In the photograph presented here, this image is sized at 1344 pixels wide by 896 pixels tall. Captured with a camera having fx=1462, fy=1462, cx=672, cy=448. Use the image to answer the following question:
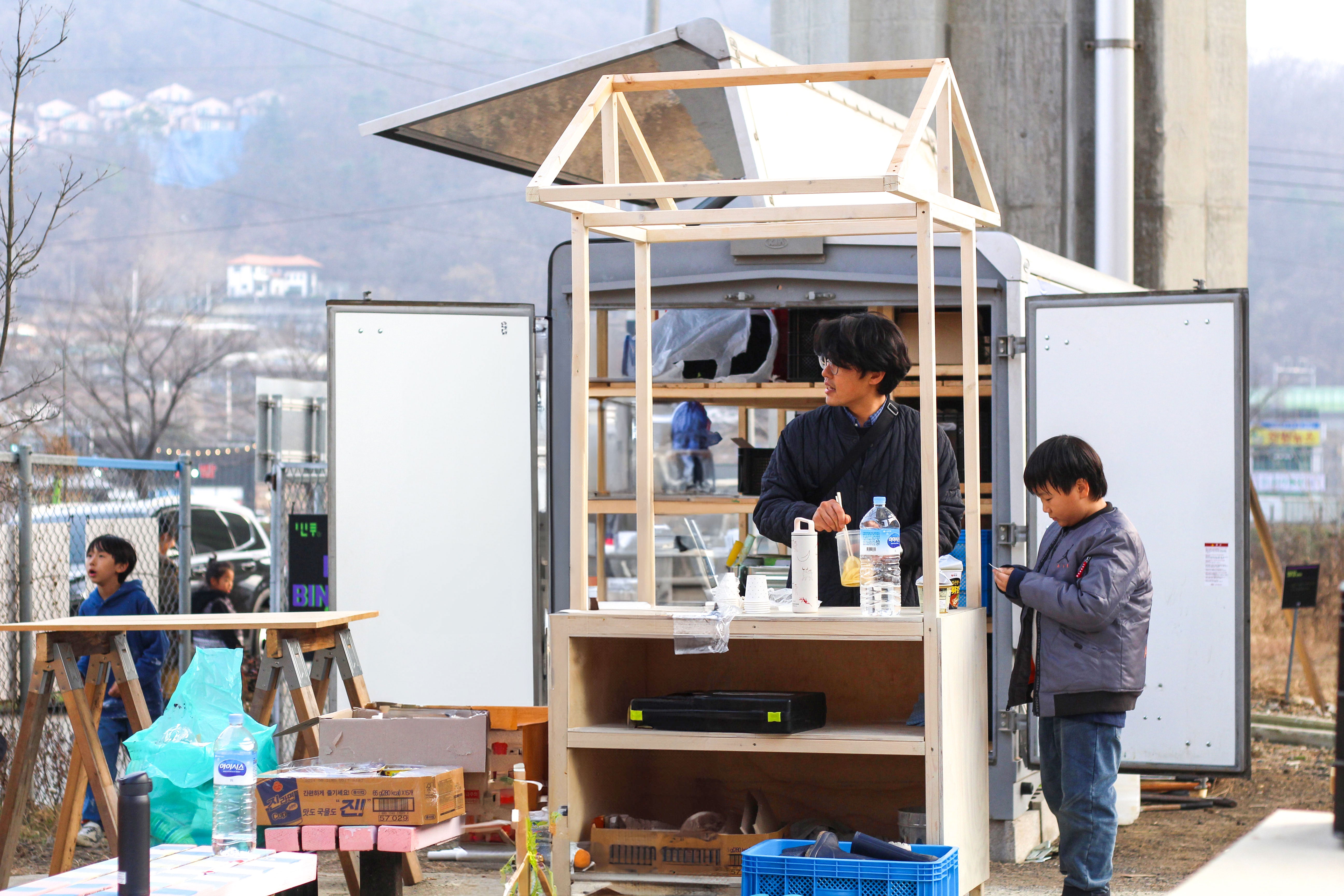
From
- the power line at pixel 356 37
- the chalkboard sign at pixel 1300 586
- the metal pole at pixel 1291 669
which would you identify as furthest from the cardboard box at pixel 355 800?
the power line at pixel 356 37

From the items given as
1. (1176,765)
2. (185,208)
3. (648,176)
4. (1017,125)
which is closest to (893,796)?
(1176,765)

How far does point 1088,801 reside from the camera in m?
4.77

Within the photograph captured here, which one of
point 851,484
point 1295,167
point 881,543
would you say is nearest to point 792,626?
point 881,543

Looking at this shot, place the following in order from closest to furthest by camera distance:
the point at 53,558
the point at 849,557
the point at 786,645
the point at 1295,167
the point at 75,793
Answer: the point at 849,557, the point at 786,645, the point at 75,793, the point at 53,558, the point at 1295,167

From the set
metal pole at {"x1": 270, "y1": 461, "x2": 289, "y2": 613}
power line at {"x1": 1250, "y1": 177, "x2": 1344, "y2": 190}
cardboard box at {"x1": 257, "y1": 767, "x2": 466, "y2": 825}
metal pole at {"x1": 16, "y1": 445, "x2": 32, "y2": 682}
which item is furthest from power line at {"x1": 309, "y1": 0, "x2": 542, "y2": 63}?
cardboard box at {"x1": 257, "y1": 767, "x2": 466, "y2": 825}

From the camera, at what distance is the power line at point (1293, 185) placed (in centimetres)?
8431

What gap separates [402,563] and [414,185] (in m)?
94.6

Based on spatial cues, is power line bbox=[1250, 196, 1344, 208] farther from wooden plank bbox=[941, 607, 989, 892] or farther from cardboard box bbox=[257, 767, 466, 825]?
cardboard box bbox=[257, 767, 466, 825]

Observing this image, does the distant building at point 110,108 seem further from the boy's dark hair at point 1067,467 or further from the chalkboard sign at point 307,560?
the boy's dark hair at point 1067,467

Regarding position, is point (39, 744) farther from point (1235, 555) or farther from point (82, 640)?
point (1235, 555)

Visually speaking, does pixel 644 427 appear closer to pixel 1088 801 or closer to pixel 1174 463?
pixel 1088 801

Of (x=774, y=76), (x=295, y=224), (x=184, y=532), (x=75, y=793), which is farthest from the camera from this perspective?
(x=295, y=224)

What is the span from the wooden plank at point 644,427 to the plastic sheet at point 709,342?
189 cm

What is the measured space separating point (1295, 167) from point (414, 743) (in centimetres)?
9012
